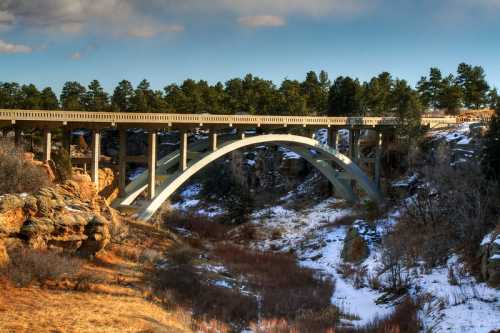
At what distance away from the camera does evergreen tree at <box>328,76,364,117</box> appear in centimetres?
6122

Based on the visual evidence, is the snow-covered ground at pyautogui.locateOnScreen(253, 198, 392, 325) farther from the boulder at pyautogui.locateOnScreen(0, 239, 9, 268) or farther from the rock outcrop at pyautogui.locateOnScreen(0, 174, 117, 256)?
the boulder at pyautogui.locateOnScreen(0, 239, 9, 268)

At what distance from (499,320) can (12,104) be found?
2330 inches

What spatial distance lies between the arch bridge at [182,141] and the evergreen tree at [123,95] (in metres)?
36.0

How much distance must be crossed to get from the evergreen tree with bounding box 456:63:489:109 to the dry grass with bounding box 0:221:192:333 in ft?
202

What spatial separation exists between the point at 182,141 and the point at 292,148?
1381 centimetres

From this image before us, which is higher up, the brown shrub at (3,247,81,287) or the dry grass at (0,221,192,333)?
the brown shrub at (3,247,81,287)

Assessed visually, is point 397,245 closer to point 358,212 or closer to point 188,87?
point 358,212

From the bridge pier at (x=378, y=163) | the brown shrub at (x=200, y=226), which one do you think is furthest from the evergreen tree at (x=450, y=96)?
the brown shrub at (x=200, y=226)

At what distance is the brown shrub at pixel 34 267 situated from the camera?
533 inches

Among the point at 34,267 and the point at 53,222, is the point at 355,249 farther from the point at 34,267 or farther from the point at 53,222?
the point at 34,267

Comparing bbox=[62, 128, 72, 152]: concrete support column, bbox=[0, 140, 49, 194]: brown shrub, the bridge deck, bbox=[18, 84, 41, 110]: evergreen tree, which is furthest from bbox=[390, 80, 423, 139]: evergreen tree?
bbox=[18, 84, 41, 110]: evergreen tree

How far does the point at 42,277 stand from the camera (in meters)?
14.3

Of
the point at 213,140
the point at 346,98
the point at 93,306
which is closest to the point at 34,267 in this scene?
the point at 93,306

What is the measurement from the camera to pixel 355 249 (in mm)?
Result: 28906
